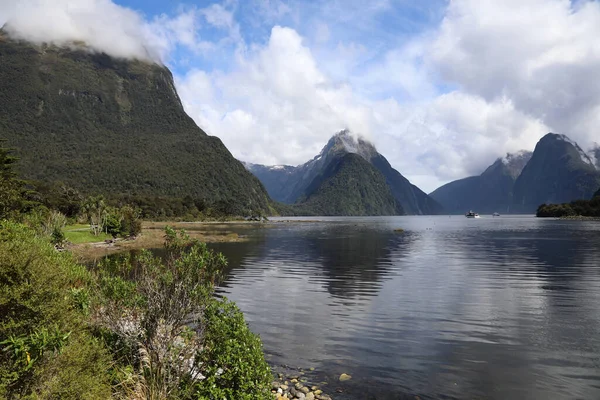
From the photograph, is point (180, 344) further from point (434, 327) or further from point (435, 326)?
point (435, 326)

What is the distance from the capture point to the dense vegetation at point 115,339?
7.41 meters

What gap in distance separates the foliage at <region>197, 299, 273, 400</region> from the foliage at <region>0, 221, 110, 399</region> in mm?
2408

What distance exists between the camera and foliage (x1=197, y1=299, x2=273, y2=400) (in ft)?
30.7

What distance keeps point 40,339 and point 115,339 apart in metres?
4.70

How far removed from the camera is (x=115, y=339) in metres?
11.5

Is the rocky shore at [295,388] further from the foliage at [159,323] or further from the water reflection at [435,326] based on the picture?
the foliage at [159,323]

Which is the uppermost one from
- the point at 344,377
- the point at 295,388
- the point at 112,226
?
the point at 112,226

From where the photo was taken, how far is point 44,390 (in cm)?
732

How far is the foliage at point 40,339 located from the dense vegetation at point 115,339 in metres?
0.02

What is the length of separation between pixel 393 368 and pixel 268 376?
7331mm

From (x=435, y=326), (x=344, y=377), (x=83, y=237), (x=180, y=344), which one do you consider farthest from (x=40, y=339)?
(x=83, y=237)

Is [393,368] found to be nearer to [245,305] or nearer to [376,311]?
[376,311]

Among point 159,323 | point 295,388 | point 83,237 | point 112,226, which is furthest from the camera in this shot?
point 112,226

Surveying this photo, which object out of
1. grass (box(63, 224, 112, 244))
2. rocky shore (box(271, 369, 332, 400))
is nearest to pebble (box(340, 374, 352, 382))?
rocky shore (box(271, 369, 332, 400))
